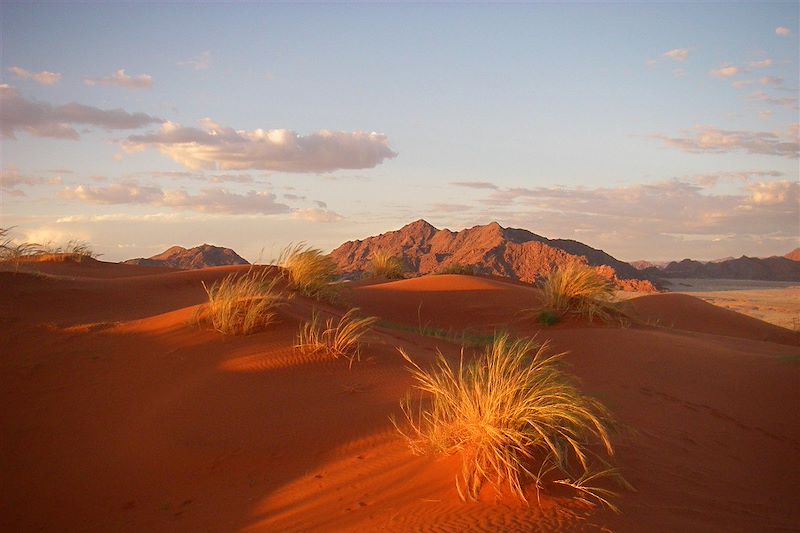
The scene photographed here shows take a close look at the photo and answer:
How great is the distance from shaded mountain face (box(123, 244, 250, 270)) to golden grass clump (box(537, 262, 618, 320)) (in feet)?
93.6

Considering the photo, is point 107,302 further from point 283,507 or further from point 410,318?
point 283,507

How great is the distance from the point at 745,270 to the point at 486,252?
88.1 feet

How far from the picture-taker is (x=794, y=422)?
272 inches

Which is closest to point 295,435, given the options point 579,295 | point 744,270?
point 579,295

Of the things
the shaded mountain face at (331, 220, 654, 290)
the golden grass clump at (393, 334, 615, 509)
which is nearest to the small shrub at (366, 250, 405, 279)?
the shaded mountain face at (331, 220, 654, 290)

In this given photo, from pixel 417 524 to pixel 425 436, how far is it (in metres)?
1.09

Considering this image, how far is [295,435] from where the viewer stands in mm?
5754

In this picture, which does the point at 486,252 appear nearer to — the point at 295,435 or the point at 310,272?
the point at 310,272

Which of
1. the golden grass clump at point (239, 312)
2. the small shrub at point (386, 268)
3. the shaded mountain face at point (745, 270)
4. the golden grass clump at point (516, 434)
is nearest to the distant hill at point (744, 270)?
the shaded mountain face at point (745, 270)

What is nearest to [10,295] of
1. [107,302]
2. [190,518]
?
[107,302]

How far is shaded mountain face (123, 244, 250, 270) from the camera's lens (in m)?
39.9

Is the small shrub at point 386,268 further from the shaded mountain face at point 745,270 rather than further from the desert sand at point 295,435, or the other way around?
the shaded mountain face at point 745,270

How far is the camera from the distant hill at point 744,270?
49.4 meters

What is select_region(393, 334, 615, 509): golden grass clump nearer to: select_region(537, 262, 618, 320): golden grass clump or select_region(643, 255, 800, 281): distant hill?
select_region(537, 262, 618, 320): golden grass clump
